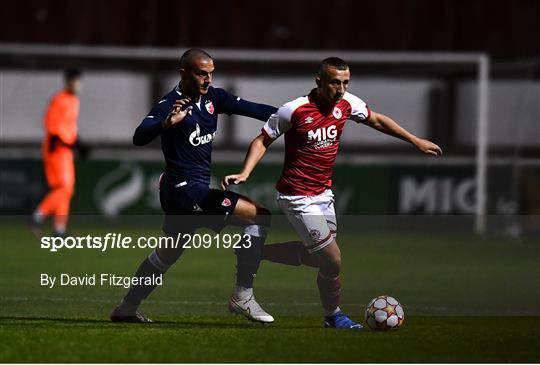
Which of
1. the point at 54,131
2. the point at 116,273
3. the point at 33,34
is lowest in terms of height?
the point at 116,273

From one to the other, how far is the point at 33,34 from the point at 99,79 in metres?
3.77

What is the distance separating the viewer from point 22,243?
53.4 feet

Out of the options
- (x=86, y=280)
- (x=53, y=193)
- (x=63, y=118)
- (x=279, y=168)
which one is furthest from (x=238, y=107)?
(x=279, y=168)

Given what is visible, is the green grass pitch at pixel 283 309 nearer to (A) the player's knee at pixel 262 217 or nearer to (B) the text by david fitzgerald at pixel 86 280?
(B) the text by david fitzgerald at pixel 86 280

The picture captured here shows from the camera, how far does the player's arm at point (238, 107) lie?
9.09 m

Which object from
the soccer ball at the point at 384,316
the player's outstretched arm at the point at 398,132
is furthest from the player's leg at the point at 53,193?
the soccer ball at the point at 384,316

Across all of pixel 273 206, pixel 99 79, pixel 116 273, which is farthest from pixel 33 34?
pixel 116 273

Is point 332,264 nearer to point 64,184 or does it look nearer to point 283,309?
point 283,309

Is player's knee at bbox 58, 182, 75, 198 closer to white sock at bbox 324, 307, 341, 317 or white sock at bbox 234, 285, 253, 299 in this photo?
white sock at bbox 234, 285, 253, 299

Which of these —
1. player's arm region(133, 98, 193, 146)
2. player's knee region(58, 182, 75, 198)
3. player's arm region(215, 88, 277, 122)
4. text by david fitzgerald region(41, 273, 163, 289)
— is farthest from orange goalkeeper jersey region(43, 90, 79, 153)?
player's arm region(133, 98, 193, 146)

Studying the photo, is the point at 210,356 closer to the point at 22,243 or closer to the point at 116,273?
the point at 116,273

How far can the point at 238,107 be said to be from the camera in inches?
360

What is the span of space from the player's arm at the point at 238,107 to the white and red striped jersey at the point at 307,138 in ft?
0.80

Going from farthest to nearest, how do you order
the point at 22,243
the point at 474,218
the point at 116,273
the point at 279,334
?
the point at 474,218
the point at 22,243
the point at 116,273
the point at 279,334
